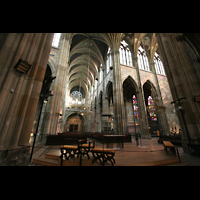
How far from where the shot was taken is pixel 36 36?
12.5ft

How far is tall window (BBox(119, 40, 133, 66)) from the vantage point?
15.8 meters

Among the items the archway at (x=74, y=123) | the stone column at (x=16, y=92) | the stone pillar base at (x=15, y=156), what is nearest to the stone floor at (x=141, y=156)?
the stone pillar base at (x=15, y=156)

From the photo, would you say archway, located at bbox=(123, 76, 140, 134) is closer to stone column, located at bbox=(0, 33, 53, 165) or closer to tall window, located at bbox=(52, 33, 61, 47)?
tall window, located at bbox=(52, 33, 61, 47)

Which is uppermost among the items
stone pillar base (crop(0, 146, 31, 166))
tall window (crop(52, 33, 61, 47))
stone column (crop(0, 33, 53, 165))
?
tall window (crop(52, 33, 61, 47))

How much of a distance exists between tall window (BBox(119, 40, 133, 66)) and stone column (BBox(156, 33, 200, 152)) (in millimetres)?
9515

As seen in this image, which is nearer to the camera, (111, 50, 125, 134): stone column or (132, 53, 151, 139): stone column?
(111, 50, 125, 134): stone column

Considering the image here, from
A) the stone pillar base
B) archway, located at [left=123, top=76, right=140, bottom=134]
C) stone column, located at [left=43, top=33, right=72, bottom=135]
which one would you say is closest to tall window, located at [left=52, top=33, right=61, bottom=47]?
stone column, located at [left=43, top=33, right=72, bottom=135]

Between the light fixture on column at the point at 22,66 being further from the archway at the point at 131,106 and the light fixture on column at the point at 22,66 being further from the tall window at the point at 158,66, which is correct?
the tall window at the point at 158,66

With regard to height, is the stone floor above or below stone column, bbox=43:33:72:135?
below

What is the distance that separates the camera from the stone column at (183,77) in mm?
4509

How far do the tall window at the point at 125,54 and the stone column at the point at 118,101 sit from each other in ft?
6.76

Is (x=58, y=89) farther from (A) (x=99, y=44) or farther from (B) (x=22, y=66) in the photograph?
(A) (x=99, y=44)
